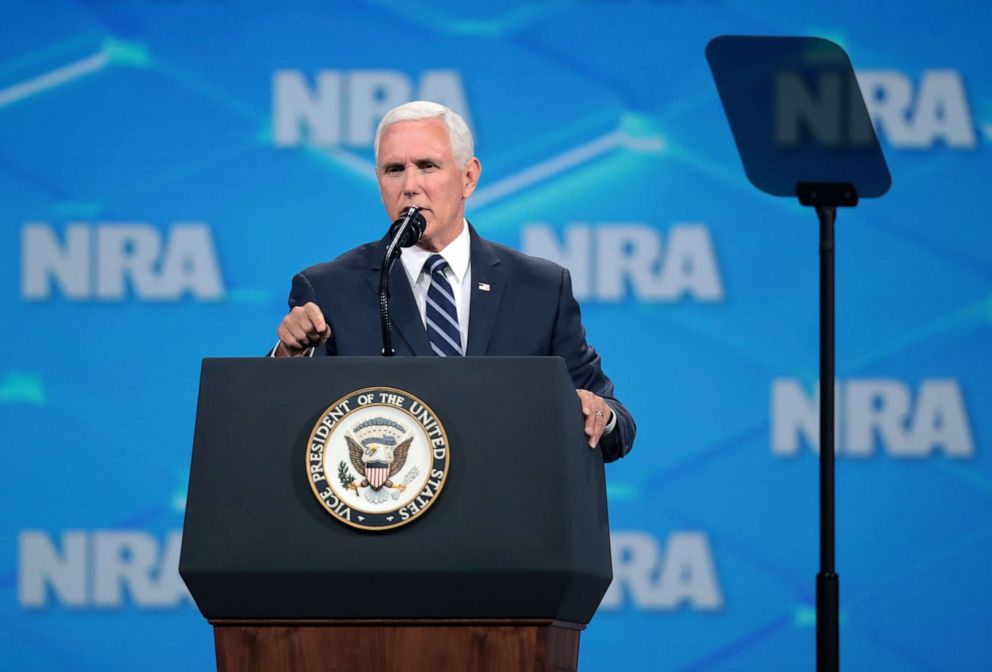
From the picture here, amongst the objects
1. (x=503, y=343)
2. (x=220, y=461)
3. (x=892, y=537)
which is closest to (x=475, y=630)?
(x=220, y=461)

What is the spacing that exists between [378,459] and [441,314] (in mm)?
623

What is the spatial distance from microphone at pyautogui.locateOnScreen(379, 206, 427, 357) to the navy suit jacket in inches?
8.7

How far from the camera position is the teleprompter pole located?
1.94 m

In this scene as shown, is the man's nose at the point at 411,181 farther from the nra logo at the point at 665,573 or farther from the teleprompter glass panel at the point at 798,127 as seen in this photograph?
the nra logo at the point at 665,573

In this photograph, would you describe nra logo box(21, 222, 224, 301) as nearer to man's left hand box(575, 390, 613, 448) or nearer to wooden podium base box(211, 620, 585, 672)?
man's left hand box(575, 390, 613, 448)

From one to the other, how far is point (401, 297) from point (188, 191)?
5.55 feet

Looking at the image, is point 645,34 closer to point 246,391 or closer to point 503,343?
point 503,343

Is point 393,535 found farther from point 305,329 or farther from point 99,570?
point 99,570

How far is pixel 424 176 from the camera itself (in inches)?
93.4

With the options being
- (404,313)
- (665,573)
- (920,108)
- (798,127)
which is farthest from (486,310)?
(920,108)

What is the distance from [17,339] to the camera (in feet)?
12.4

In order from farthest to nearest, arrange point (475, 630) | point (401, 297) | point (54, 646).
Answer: point (54, 646) < point (401, 297) < point (475, 630)

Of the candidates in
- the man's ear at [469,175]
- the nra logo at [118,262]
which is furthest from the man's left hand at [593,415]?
the nra logo at [118,262]

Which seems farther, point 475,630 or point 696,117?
point 696,117
